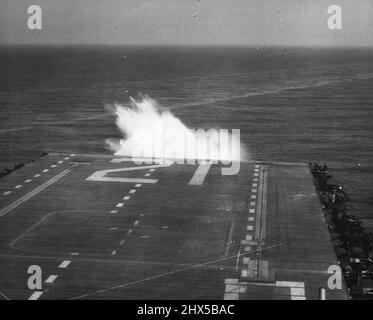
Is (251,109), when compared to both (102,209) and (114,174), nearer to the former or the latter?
(114,174)

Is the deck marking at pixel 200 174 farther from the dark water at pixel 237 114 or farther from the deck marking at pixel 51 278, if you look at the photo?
the deck marking at pixel 51 278

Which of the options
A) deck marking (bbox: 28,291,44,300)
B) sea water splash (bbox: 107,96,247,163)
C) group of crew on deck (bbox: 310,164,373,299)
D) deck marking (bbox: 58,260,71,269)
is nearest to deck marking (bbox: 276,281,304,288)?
group of crew on deck (bbox: 310,164,373,299)

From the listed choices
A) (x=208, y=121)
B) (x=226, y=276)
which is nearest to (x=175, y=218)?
(x=226, y=276)

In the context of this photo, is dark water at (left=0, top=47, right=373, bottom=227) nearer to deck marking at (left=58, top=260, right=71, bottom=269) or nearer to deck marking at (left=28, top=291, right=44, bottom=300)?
deck marking at (left=58, top=260, right=71, bottom=269)

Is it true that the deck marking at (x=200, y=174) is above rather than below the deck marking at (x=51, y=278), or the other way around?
above

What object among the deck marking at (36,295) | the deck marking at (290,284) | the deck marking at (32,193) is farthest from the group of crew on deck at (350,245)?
the deck marking at (32,193)
